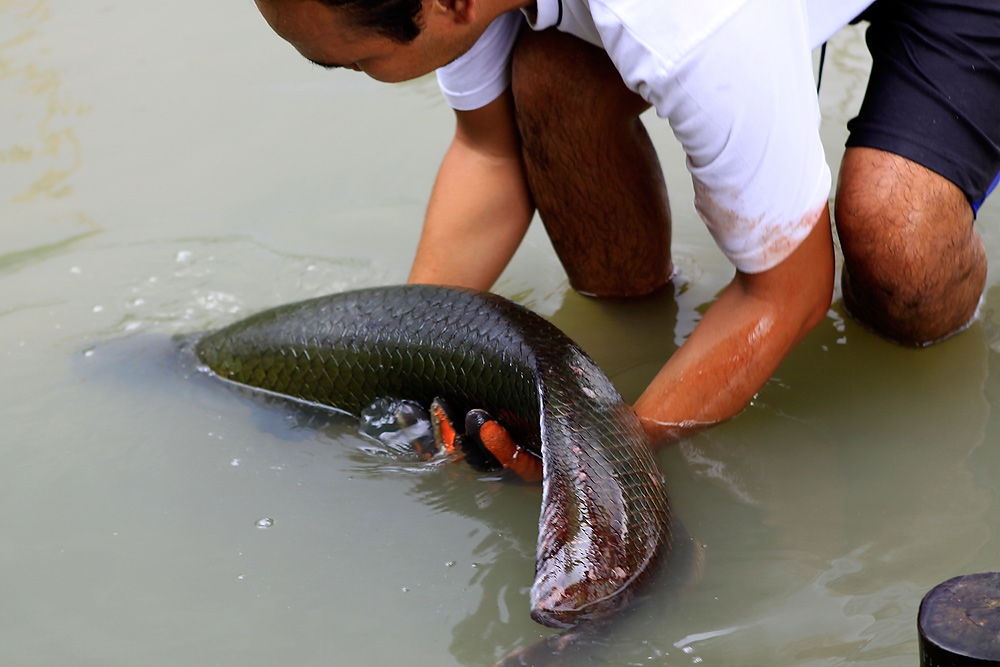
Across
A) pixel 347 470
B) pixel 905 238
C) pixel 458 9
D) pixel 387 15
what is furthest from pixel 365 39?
pixel 905 238

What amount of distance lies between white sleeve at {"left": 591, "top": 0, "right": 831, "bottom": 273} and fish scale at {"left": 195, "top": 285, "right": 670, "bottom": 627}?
17.0 inches

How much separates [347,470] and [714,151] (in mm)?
1043

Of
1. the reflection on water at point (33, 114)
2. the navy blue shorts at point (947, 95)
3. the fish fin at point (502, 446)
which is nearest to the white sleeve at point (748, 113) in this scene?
the navy blue shorts at point (947, 95)

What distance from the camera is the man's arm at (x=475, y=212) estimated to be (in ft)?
7.95

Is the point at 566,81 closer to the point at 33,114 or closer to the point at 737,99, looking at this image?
the point at 737,99

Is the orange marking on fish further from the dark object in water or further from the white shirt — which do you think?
the dark object in water

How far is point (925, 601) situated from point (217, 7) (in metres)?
4.13

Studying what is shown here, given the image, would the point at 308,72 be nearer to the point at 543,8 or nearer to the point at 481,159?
the point at 481,159

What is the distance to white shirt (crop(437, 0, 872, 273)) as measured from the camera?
4.99 ft

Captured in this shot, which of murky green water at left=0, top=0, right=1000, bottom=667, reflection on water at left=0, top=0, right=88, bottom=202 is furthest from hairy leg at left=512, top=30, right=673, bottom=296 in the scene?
reflection on water at left=0, top=0, right=88, bottom=202

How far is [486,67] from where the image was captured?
2.21 m

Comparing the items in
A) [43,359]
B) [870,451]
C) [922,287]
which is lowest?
[43,359]

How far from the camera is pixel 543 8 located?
5.98 ft

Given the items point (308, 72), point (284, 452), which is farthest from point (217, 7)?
point (284, 452)
